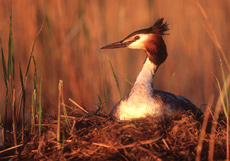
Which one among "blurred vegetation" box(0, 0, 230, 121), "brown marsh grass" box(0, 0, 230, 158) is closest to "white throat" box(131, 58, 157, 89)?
"brown marsh grass" box(0, 0, 230, 158)

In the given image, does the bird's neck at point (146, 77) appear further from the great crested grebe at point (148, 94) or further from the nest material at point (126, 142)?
the nest material at point (126, 142)

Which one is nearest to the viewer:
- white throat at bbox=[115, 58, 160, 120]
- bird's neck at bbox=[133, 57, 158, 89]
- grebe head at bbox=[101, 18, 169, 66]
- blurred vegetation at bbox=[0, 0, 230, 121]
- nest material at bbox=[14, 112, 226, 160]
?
nest material at bbox=[14, 112, 226, 160]

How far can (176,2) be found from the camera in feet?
18.1

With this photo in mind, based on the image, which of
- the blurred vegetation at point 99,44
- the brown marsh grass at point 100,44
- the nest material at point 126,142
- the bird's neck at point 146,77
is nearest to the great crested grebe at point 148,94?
the bird's neck at point 146,77

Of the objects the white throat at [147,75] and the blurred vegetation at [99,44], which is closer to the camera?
the white throat at [147,75]

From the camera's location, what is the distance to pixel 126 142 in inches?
101

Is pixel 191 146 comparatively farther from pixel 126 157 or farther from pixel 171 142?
pixel 126 157

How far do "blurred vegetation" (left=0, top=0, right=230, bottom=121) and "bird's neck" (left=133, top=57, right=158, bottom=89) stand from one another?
1.83 feet

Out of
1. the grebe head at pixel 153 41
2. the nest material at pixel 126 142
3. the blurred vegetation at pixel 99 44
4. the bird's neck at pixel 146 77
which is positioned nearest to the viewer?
the nest material at pixel 126 142

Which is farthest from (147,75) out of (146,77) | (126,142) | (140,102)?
(126,142)

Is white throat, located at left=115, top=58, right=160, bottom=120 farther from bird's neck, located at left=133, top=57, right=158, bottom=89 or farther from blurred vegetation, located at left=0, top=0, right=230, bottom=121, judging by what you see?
blurred vegetation, located at left=0, top=0, right=230, bottom=121

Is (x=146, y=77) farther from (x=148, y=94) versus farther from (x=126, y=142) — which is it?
(x=126, y=142)

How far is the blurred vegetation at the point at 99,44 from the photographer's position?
458 centimetres

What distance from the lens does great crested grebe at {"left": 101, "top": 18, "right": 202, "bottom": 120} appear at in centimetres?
318
